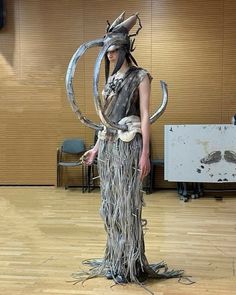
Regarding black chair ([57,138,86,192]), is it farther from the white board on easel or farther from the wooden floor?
the white board on easel

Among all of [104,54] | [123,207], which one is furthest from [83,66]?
[123,207]

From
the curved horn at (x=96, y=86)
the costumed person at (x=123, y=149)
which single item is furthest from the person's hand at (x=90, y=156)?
the curved horn at (x=96, y=86)

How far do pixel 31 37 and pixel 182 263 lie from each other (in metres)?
4.80

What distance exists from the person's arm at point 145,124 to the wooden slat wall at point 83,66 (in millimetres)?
3932

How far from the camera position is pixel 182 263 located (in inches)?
129

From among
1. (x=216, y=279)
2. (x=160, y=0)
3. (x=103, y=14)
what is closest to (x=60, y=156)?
(x=103, y=14)

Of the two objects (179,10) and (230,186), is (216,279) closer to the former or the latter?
(230,186)

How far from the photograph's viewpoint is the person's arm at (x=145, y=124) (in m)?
2.69

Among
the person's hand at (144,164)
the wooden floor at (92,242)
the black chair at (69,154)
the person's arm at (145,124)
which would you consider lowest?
the wooden floor at (92,242)

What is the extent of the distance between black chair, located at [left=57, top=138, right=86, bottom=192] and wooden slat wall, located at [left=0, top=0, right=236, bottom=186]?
14 cm

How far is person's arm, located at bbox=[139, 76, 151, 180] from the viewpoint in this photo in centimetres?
269

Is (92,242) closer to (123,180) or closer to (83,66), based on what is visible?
(123,180)

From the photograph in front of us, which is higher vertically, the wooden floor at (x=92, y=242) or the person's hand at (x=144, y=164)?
the person's hand at (x=144, y=164)

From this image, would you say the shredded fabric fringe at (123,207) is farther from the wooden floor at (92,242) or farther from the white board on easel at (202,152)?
the white board on easel at (202,152)
